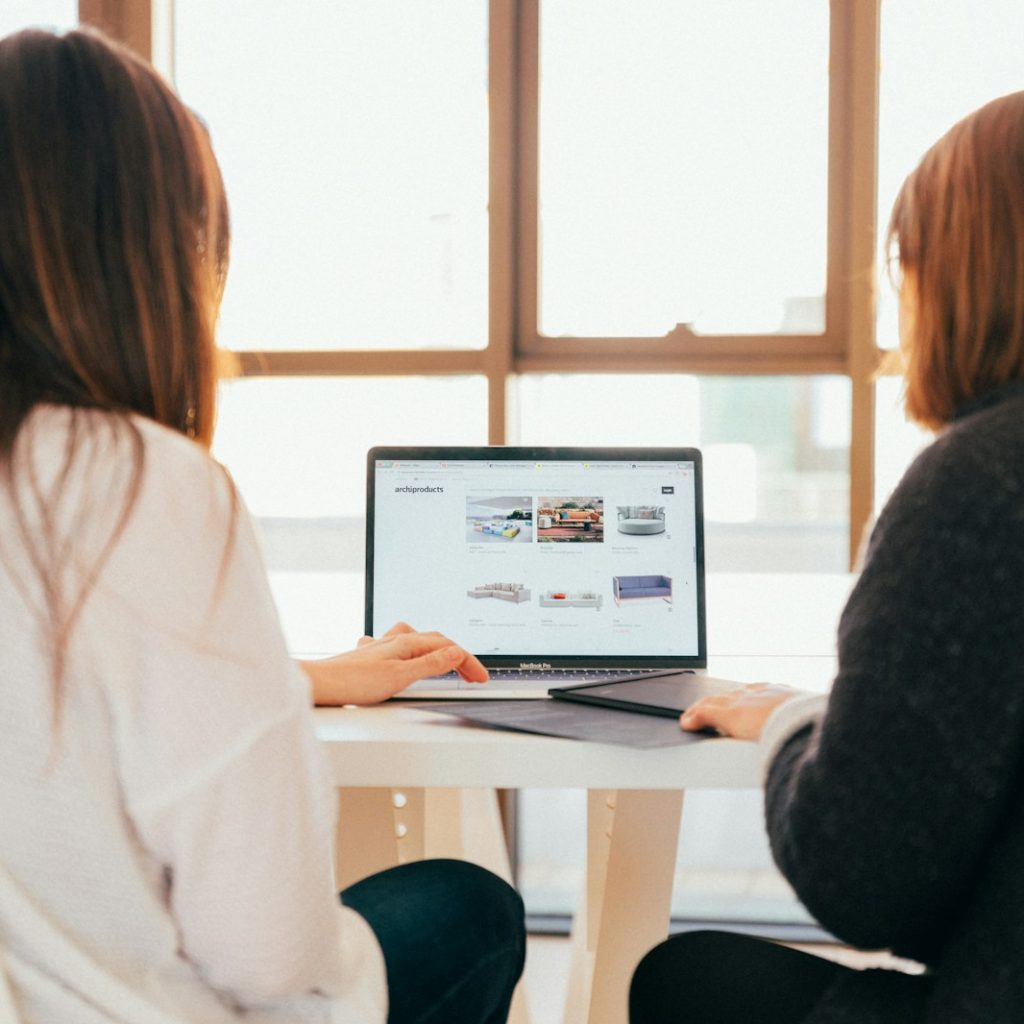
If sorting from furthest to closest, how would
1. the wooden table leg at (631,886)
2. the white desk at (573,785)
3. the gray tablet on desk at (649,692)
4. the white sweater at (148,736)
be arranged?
the wooden table leg at (631,886), the gray tablet on desk at (649,692), the white desk at (573,785), the white sweater at (148,736)

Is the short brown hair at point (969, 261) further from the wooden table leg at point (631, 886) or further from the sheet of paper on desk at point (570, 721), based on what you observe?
the wooden table leg at point (631, 886)

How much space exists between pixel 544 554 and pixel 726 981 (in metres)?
0.70

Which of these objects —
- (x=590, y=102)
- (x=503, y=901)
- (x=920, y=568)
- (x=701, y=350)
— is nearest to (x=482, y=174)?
(x=590, y=102)

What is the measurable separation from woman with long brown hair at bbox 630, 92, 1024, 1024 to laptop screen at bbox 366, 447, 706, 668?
65 cm

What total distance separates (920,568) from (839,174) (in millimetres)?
1824

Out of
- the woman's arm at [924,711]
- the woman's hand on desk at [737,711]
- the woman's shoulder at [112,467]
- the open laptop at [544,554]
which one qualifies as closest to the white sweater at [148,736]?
the woman's shoulder at [112,467]

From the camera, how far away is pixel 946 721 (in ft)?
2.29

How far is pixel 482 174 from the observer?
2402 millimetres

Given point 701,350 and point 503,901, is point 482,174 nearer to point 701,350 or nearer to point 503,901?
point 701,350

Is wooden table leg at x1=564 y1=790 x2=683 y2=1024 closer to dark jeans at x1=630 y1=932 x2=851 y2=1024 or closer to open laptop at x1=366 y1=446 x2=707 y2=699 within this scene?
open laptop at x1=366 y1=446 x2=707 y2=699

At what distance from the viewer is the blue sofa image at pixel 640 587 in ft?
4.93

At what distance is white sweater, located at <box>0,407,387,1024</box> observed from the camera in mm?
664

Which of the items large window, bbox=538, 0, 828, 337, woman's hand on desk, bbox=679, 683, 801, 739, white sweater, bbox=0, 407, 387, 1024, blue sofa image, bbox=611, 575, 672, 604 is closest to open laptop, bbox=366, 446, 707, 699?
blue sofa image, bbox=611, 575, 672, 604

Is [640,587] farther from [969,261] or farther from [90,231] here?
[90,231]
